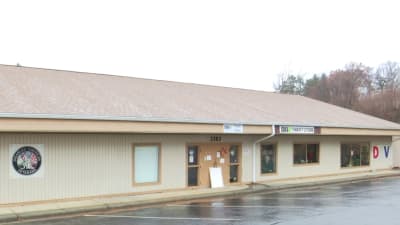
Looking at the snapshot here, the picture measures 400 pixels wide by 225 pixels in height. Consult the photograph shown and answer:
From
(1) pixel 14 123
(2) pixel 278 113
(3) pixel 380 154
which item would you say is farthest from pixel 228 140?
(3) pixel 380 154

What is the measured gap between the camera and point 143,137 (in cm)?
1741

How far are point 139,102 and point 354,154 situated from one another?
1460cm

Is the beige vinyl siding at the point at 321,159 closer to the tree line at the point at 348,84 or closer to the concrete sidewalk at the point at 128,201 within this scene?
the concrete sidewalk at the point at 128,201

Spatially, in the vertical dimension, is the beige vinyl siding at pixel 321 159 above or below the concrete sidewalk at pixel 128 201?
above

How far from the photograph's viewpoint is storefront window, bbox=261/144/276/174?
21828 millimetres

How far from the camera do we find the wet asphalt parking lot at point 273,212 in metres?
11.8

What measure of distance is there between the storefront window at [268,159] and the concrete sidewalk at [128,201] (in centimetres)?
72

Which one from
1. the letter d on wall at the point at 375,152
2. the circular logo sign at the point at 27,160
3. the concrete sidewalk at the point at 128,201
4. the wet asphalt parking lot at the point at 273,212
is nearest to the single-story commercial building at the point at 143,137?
the circular logo sign at the point at 27,160

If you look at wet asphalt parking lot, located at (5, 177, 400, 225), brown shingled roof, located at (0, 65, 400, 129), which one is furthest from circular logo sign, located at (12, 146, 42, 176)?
wet asphalt parking lot, located at (5, 177, 400, 225)

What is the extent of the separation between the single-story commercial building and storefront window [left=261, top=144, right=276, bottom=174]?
1.8 inches

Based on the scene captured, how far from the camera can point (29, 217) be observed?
1266 centimetres

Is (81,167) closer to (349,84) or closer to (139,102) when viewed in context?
(139,102)

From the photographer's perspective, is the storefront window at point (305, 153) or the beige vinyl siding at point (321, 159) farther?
the storefront window at point (305, 153)

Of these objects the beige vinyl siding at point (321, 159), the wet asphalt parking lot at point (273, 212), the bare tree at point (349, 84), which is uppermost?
the bare tree at point (349, 84)
